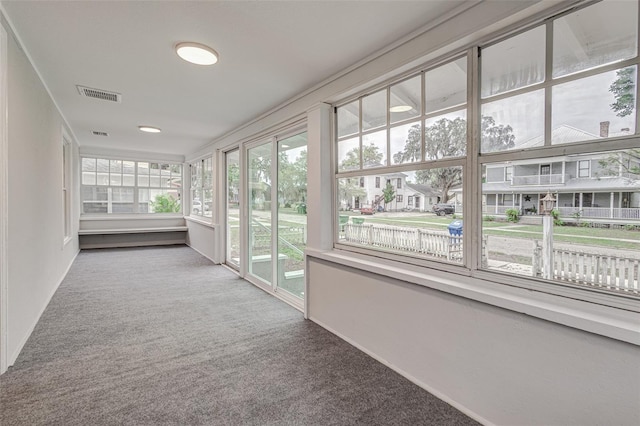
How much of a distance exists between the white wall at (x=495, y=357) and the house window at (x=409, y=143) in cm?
37

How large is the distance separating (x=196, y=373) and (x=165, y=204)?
274 inches

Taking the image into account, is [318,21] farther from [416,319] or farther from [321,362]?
[321,362]

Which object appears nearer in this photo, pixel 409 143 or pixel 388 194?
pixel 409 143

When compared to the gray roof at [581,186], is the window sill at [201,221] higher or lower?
lower

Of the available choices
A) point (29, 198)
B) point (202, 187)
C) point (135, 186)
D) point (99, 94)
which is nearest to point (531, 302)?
point (29, 198)

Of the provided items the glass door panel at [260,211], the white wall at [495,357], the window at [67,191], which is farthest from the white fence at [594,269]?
the window at [67,191]

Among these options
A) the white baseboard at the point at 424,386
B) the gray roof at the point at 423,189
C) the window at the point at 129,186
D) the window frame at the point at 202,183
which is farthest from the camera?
the window at the point at 129,186

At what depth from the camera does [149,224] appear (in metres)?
7.79

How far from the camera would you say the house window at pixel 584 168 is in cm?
147

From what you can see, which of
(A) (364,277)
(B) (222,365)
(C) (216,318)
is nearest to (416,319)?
(A) (364,277)

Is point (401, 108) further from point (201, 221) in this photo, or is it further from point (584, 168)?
point (201, 221)

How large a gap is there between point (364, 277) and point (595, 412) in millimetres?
1478

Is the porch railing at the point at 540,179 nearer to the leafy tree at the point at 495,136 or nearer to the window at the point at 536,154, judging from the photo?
the window at the point at 536,154

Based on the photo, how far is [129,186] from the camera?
769 centimetres
